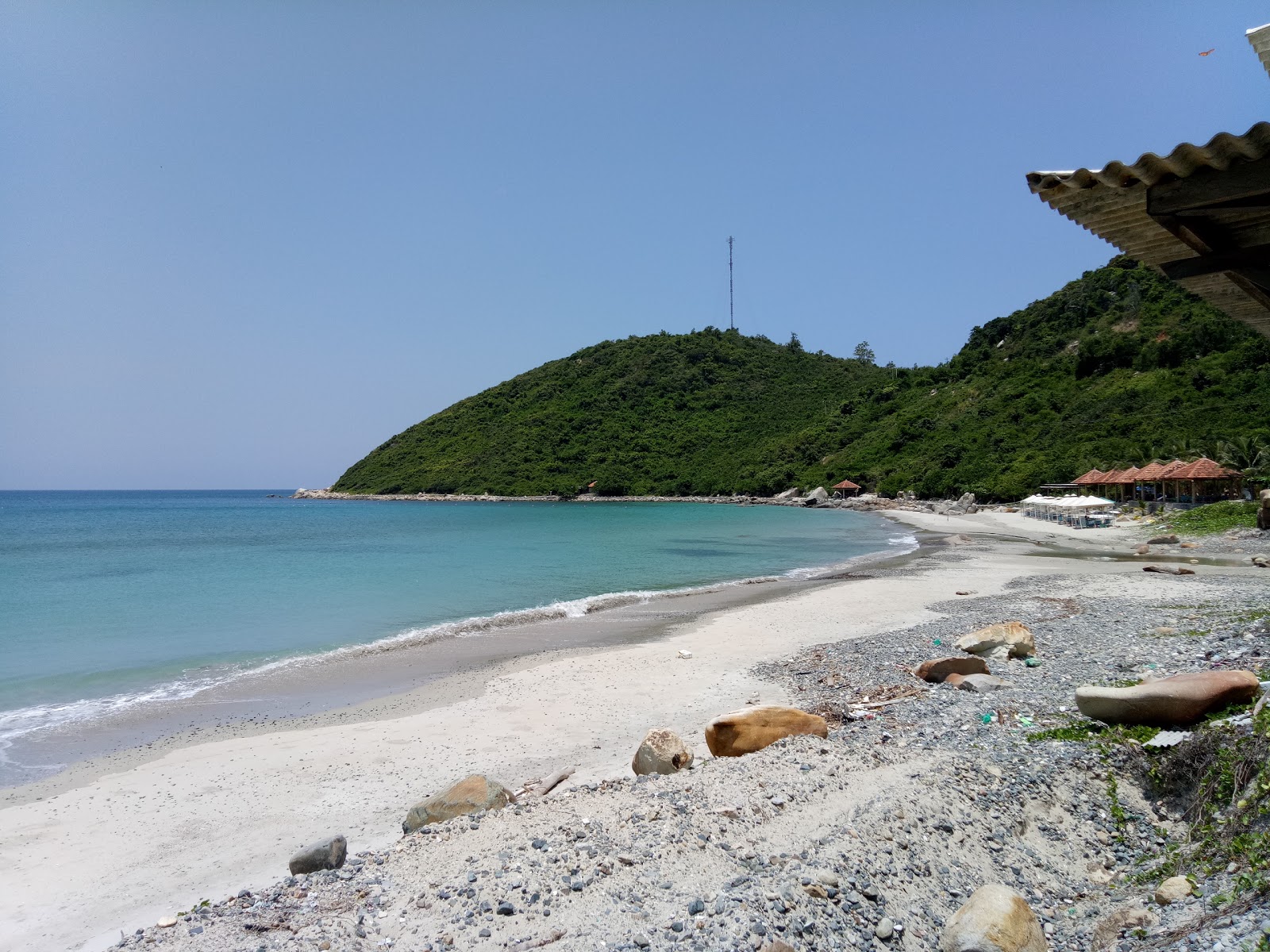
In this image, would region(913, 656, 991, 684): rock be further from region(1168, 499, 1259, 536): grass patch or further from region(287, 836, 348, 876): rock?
region(1168, 499, 1259, 536): grass patch

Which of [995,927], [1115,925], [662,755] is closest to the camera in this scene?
[995,927]

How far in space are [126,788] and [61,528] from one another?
71.6 meters

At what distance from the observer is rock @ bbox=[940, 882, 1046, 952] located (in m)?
3.46

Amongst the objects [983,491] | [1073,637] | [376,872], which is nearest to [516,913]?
[376,872]

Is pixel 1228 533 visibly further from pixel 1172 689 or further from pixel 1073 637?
pixel 1172 689

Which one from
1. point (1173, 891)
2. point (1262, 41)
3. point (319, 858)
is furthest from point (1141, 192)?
point (319, 858)

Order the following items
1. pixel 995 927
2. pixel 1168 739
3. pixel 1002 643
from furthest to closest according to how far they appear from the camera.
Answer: pixel 1002 643 < pixel 1168 739 < pixel 995 927

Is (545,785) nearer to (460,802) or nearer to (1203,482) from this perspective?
(460,802)

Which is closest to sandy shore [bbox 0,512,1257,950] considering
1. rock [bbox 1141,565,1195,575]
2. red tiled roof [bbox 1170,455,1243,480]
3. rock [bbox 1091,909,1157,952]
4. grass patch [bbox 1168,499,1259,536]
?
rock [bbox 1091,909,1157,952]

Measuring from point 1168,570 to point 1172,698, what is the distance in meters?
17.3

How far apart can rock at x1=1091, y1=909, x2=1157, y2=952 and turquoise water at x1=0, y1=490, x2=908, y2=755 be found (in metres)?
12.2

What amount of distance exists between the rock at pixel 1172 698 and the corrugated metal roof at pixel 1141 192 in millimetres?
2803

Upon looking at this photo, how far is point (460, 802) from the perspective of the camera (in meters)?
5.86

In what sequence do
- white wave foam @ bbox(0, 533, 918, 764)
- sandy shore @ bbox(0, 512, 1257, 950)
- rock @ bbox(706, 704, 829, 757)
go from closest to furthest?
sandy shore @ bbox(0, 512, 1257, 950), rock @ bbox(706, 704, 829, 757), white wave foam @ bbox(0, 533, 918, 764)
